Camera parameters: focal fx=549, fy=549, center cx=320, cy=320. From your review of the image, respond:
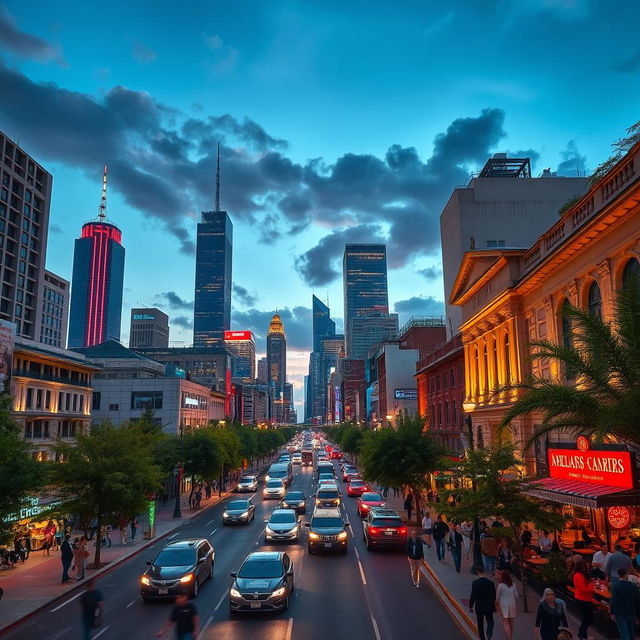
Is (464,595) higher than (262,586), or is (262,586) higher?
(262,586)

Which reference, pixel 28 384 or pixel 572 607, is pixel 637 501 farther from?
pixel 28 384

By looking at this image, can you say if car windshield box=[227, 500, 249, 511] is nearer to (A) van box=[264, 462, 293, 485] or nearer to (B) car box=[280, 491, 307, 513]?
(B) car box=[280, 491, 307, 513]

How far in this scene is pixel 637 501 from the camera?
57.7 feet

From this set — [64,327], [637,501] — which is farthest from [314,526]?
[64,327]

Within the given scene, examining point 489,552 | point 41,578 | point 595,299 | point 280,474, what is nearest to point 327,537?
point 489,552

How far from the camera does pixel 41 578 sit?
22.0 meters

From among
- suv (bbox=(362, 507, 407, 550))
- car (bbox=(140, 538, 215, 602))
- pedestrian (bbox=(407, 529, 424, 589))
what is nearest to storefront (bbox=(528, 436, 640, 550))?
pedestrian (bbox=(407, 529, 424, 589))

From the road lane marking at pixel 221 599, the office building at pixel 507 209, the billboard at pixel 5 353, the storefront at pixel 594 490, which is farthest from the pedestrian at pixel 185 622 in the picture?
the office building at pixel 507 209

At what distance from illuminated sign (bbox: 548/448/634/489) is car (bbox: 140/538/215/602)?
46.7 feet

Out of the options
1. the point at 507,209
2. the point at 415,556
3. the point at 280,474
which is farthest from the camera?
the point at 280,474

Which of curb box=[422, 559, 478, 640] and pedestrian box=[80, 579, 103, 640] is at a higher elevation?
pedestrian box=[80, 579, 103, 640]

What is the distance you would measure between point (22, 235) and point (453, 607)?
9249 centimetres

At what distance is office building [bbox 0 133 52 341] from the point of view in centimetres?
8562

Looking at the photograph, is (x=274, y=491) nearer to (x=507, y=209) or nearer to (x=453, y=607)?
(x=453, y=607)
